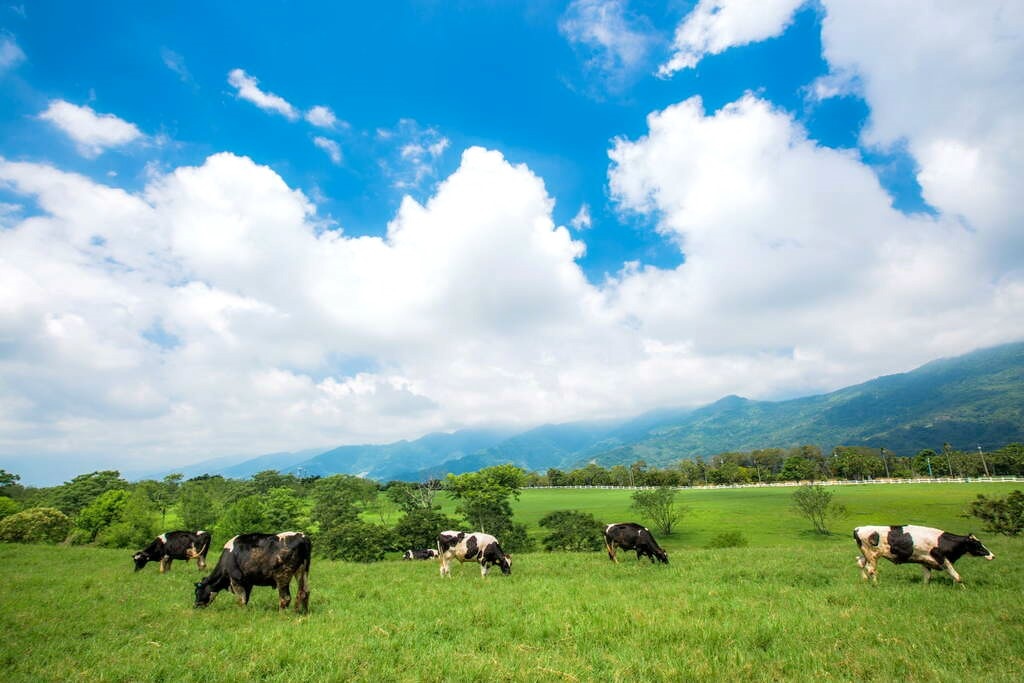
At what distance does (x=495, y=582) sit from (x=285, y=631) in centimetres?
816

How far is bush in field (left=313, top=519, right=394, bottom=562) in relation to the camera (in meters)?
37.9

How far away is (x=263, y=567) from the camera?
1171cm

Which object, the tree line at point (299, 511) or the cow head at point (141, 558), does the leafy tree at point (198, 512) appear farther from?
the cow head at point (141, 558)

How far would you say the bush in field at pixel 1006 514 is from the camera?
3994 centimetres

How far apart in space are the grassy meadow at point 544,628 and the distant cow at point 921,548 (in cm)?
65

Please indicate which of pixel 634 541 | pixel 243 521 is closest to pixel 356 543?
pixel 243 521

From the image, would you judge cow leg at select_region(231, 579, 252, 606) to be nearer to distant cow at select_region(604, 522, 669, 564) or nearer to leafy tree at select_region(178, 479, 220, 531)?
distant cow at select_region(604, 522, 669, 564)

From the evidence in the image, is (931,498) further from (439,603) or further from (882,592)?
(439,603)

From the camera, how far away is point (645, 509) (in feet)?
214

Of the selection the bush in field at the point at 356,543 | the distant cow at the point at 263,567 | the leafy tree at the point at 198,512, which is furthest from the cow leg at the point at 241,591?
the leafy tree at the point at 198,512

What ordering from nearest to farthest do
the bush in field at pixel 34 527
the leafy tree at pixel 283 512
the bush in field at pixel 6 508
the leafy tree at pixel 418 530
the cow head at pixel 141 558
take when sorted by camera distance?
the cow head at pixel 141 558
the bush in field at pixel 34 527
the leafy tree at pixel 418 530
the bush in field at pixel 6 508
the leafy tree at pixel 283 512

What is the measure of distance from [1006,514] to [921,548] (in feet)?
145

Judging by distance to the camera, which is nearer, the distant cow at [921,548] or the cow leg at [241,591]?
the cow leg at [241,591]

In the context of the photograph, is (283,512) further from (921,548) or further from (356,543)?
(921,548)
